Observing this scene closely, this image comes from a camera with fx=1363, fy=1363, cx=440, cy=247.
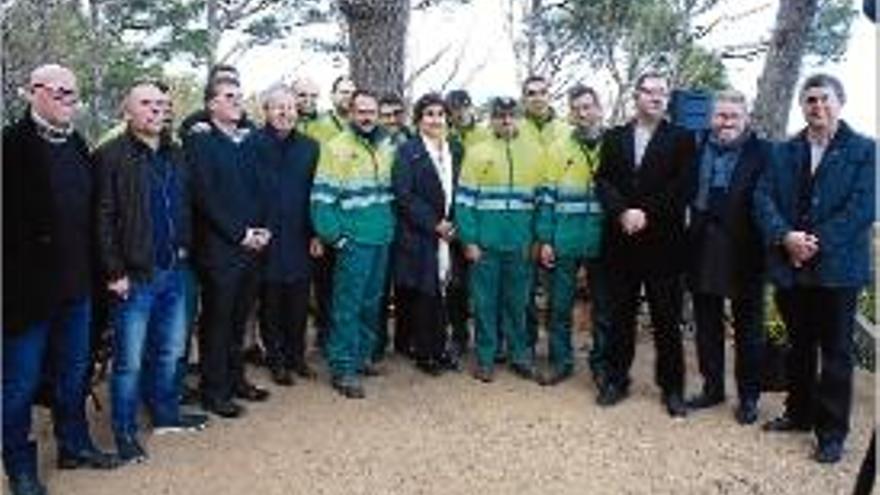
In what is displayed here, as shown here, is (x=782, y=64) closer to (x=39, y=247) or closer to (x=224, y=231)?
(x=224, y=231)

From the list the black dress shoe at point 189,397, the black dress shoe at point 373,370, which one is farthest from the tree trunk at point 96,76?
the black dress shoe at point 189,397

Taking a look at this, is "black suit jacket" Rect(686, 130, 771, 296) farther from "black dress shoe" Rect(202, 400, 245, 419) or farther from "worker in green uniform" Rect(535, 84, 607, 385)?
"black dress shoe" Rect(202, 400, 245, 419)

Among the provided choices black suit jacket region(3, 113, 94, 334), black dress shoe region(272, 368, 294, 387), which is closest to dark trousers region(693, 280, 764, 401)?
black dress shoe region(272, 368, 294, 387)

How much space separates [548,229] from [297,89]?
1.86 m

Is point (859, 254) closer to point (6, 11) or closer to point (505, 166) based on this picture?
point (505, 166)

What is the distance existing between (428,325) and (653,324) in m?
1.46

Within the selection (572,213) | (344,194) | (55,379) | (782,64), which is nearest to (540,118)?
(572,213)

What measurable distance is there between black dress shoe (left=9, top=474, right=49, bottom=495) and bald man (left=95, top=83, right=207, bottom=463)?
682 millimetres

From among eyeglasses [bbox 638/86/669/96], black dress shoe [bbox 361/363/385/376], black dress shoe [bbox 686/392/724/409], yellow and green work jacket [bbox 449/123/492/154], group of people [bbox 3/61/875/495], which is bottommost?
black dress shoe [bbox 686/392/724/409]

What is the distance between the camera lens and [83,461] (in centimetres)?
662

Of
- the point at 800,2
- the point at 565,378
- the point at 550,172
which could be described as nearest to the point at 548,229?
the point at 550,172

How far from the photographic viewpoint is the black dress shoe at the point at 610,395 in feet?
26.2

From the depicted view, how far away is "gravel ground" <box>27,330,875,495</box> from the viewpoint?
659cm

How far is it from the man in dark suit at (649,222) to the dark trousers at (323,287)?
178 centimetres
